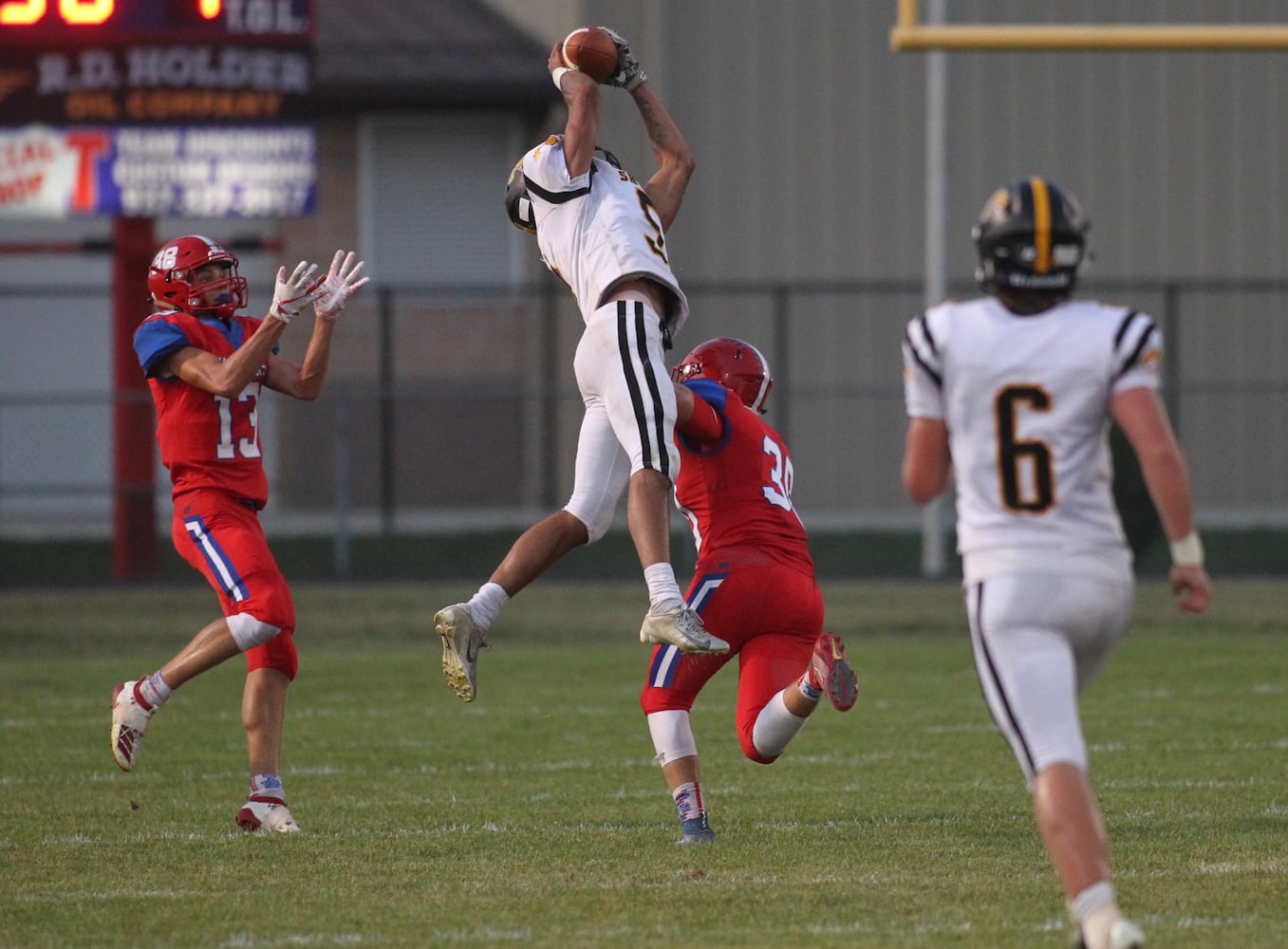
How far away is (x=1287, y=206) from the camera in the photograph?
67.1ft

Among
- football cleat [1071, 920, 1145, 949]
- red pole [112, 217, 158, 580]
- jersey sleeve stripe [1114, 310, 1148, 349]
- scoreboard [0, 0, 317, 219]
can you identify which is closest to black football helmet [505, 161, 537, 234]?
jersey sleeve stripe [1114, 310, 1148, 349]

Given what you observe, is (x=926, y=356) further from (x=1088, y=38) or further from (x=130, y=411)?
(x=130, y=411)

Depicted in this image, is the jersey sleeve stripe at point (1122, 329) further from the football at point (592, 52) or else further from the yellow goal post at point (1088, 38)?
the yellow goal post at point (1088, 38)

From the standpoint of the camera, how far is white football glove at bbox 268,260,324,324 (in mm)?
6016

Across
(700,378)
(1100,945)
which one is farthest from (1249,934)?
(700,378)

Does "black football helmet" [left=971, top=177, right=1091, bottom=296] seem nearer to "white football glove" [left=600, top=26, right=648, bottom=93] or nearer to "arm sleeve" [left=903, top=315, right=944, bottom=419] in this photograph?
"arm sleeve" [left=903, top=315, right=944, bottom=419]

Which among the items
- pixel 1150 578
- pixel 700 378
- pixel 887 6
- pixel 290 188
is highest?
pixel 887 6

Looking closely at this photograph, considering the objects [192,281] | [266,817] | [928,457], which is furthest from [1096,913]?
[192,281]

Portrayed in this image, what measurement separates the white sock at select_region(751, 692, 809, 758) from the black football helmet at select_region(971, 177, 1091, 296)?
205 centimetres

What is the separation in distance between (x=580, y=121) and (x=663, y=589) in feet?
5.31

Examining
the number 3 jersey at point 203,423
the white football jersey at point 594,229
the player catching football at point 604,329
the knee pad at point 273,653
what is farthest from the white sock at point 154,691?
the white football jersey at point 594,229

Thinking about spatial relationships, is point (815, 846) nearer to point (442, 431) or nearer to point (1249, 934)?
point (1249, 934)

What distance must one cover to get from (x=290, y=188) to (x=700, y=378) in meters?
9.07

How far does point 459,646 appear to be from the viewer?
617 centimetres
